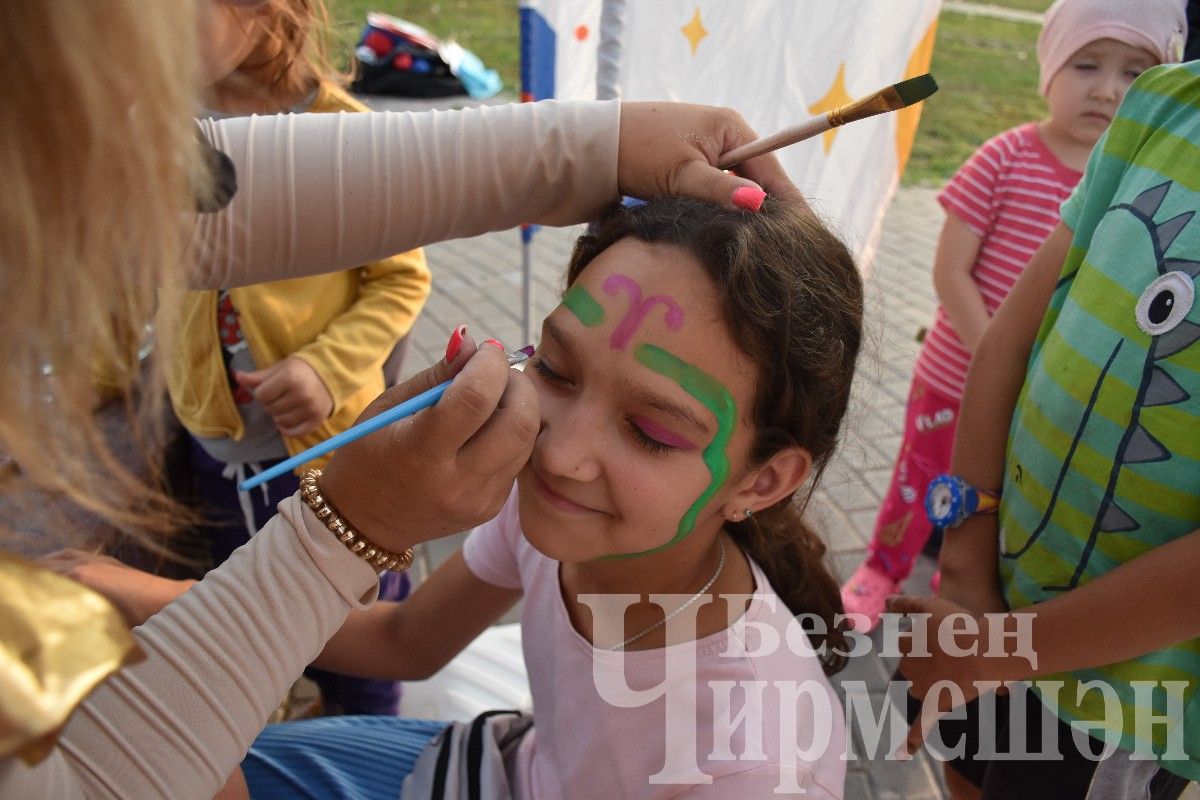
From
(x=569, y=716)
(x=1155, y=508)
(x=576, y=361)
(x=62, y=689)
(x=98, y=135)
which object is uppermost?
(x=98, y=135)

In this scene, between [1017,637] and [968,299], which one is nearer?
[1017,637]

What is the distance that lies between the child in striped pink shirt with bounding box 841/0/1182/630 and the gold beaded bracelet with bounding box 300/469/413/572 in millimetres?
1778

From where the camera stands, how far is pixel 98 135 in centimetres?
55

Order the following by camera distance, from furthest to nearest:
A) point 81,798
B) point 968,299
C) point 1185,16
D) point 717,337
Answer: point 968,299, point 1185,16, point 717,337, point 81,798

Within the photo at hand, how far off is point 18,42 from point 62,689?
1.24ft

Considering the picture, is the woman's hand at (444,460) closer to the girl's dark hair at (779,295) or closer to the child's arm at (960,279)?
the girl's dark hair at (779,295)

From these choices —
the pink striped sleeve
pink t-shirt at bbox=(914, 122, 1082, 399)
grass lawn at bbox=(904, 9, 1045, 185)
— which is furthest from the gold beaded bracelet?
grass lawn at bbox=(904, 9, 1045, 185)

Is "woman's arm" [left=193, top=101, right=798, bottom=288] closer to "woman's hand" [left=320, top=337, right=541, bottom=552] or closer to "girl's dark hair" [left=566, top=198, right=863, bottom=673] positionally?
"girl's dark hair" [left=566, top=198, right=863, bottom=673]

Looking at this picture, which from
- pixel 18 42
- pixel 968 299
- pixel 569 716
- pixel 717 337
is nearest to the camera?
pixel 18 42

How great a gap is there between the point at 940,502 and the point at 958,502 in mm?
36

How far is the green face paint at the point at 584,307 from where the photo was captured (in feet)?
3.59

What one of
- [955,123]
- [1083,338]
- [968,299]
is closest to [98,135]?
[1083,338]

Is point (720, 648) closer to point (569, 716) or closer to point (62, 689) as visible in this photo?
point (569, 716)

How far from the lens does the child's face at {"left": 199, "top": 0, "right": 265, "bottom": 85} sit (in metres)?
1.34
